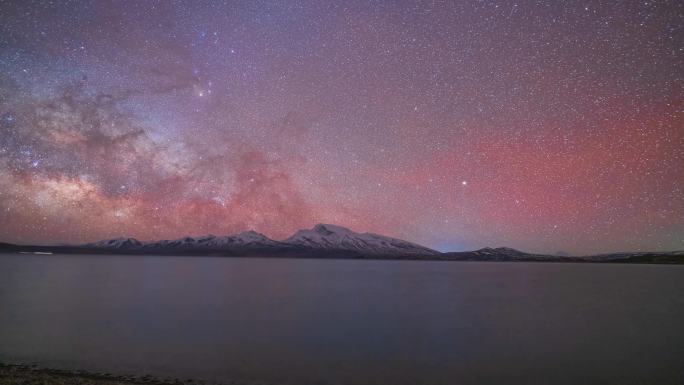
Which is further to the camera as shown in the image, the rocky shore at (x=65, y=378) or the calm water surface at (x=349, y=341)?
the calm water surface at (x=349, y=341)

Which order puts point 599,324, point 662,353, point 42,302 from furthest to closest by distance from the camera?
point 42,302
point 599,324
point 662,353

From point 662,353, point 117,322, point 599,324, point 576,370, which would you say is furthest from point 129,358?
point 599,324

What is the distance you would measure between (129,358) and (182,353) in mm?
2370

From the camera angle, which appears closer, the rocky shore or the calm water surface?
the rocky shore

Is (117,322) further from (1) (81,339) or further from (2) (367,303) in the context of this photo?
(2) (367,303)

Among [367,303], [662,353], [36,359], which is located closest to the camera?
[36,359]

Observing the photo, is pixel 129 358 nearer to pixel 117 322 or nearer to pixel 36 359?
pixel 36 359

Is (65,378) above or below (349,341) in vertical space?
above

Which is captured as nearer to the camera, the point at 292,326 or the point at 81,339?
the point at 81,339

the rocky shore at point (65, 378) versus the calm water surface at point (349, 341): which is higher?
the rocky shore at point (65, 378)

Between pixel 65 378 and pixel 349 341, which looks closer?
pixel 65 378

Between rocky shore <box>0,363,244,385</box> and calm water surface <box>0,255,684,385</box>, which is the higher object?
rocky shore <box>0,363,244,385</box>

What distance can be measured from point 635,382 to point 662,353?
7.44 meters

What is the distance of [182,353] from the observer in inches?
807
